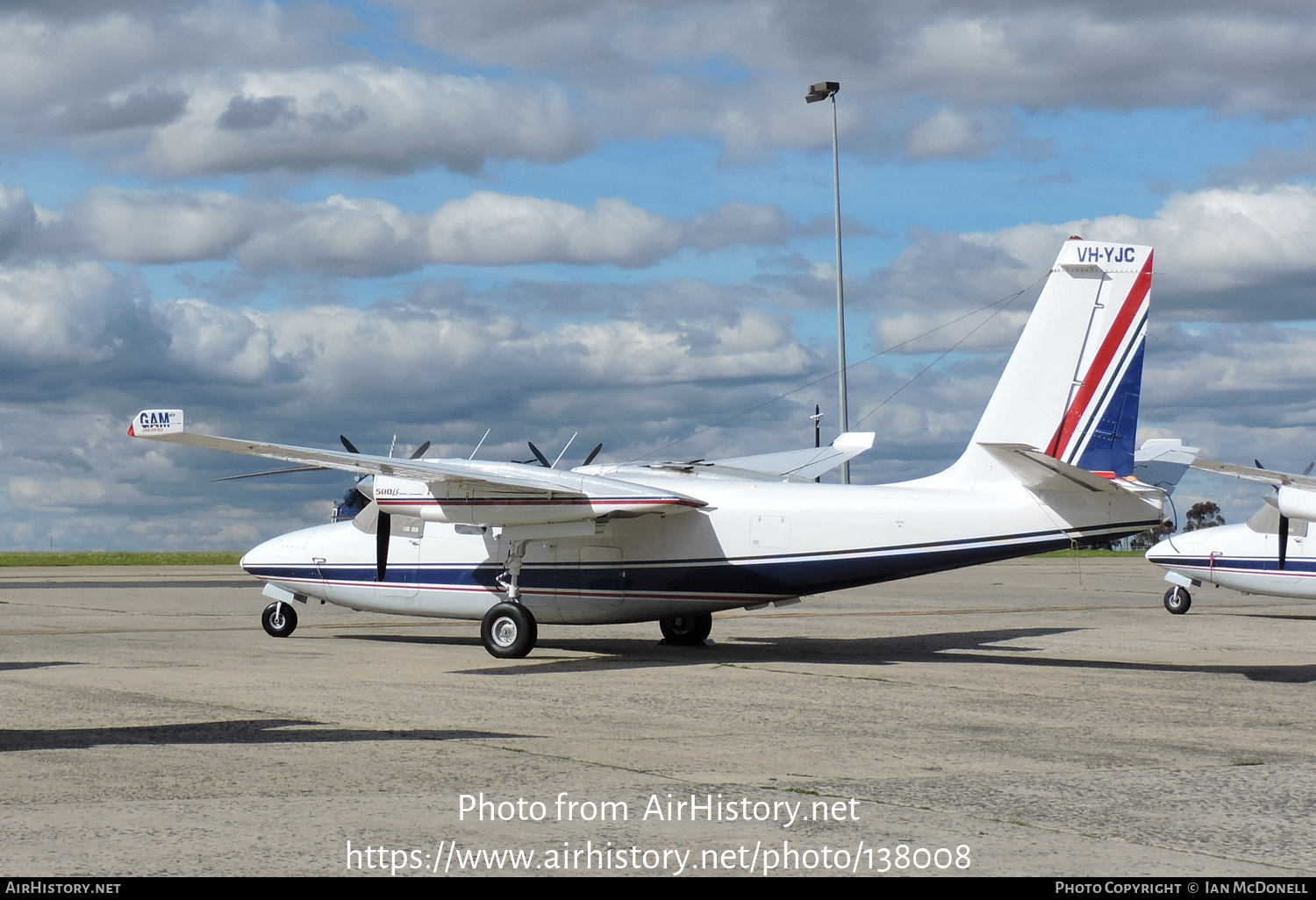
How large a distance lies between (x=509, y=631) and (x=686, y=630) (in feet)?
11.9

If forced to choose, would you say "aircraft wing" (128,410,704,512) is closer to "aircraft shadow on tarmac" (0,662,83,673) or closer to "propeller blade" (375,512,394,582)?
"propeller blade" (375,512,394,582)

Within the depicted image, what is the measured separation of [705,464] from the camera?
22578 millimetres

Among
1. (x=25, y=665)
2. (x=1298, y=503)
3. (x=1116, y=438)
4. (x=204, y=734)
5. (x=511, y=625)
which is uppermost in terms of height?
(x=1116, y=438)

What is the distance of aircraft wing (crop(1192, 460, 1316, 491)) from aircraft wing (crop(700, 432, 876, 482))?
6073 millimetres

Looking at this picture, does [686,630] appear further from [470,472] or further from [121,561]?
[121,561]

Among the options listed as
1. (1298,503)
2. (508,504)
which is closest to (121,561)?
(508,504)

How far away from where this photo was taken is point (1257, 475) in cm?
1925

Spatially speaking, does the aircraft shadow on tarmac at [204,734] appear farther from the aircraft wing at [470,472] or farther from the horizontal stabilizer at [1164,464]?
the horizontal stabilizer at [1164,464]

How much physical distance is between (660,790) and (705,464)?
13607 mm

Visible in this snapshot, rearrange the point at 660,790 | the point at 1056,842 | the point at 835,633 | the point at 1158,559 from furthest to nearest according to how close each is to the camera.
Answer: the point at 1158,559 → the point at 835,633 → the point at 660,790 → the point at 1056,842

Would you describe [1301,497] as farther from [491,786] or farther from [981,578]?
[981,578]

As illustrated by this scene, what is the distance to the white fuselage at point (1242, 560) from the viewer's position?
2725 centimetres

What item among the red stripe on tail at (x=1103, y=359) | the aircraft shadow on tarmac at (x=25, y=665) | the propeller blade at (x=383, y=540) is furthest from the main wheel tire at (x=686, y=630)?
the aircraft shadow on tarmac at (x=25, y=665)

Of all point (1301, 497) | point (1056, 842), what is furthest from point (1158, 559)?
point (1056, 842)
